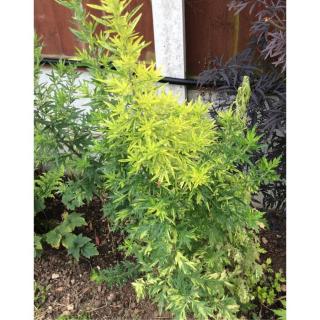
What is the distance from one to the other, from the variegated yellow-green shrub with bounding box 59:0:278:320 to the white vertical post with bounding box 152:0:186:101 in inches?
29.1

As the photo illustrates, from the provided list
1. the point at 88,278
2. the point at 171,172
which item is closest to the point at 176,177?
the point at 171,172

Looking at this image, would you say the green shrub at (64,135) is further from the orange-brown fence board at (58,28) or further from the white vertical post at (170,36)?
the orange-brown fence board at (58,28)

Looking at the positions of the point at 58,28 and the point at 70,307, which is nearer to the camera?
the point at 70,307

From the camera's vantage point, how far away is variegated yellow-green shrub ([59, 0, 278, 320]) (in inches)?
57.7

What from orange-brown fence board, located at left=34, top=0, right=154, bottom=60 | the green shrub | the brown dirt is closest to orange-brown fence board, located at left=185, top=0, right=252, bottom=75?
orange-brown fence board, located at left=34, top=0, right=154, bottom=60

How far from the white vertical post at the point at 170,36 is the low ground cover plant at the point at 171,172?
818mm

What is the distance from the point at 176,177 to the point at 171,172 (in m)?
0.09

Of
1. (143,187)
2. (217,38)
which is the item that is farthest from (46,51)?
(143,187)

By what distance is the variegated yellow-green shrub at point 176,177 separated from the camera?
147 cm

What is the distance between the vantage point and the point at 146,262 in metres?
2.07

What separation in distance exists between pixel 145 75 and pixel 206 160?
42 centimetres

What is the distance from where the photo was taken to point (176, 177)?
1608 millimetres

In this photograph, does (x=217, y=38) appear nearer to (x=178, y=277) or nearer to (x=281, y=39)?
(x=281, y=39)

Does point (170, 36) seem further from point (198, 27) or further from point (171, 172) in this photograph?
point (171, 172)
